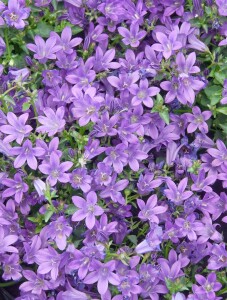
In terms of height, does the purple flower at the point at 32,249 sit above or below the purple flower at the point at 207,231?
below

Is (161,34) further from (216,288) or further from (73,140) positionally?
(216,288)

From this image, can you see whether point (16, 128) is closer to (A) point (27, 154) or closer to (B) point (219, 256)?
(A) point (27, 154)

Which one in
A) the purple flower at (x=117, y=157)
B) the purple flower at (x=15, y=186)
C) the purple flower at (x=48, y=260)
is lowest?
the purple flower at (x=48, y=260)

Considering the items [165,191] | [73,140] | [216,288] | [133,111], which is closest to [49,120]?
[73,140]

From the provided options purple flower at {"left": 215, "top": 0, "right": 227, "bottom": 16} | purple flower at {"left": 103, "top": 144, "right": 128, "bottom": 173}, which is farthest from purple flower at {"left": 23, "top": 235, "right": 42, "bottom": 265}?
purple flower at {"left": 215, "top": 0, "right": 227, "bottom": 16}

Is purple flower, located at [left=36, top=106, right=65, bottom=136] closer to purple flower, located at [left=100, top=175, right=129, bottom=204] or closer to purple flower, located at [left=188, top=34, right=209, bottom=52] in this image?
purple flower, located at [left=100, top=175, right=129, bottom=204]

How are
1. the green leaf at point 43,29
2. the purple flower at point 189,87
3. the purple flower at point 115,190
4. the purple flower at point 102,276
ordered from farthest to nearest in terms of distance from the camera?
the green leaf at point 43,29, the purple flower at point 189,87, the purple flower at point 115,190, the purple flower at point 102,276

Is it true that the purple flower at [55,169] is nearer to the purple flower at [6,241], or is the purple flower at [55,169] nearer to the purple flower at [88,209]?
the purple flower at [88,209]

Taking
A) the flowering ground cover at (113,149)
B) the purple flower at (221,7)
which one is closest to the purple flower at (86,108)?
the flowering ground cover at (113,149)
